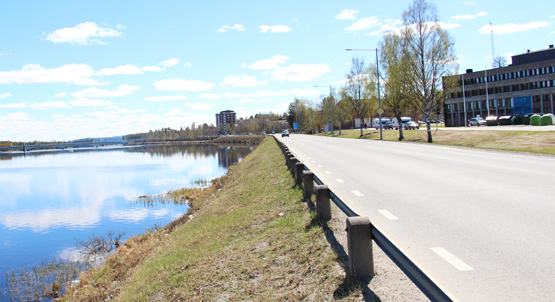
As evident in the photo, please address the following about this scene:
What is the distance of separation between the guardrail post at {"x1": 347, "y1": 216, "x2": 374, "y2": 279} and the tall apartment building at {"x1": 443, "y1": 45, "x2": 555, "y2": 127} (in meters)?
76.0

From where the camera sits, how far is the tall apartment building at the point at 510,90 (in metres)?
72.2

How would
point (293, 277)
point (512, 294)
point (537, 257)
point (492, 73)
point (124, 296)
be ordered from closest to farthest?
1. point (512, 294)
2. point (537, 257)
3. point (293, 277)
4. point (124, 296)
5. point (492, 73)

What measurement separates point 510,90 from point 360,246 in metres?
87.3

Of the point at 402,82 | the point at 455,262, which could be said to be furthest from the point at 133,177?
the point at 455,262

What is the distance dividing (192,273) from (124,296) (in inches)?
56.1

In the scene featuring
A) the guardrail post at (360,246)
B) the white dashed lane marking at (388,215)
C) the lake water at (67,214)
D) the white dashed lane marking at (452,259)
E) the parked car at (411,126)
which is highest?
the parked car at (411,126)

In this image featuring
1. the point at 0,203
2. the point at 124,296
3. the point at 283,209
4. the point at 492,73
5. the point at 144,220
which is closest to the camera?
the point at 124,296

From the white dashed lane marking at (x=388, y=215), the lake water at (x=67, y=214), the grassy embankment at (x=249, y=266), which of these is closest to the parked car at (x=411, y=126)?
the lake water at (x=67, y=214)

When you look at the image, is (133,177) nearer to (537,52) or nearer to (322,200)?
(322,200)

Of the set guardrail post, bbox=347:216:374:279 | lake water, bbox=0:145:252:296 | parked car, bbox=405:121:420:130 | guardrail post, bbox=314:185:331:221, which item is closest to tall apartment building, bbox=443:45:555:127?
parked car, bbox=405:121:420:130

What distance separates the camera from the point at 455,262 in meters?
4.41

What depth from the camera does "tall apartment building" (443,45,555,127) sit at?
7219 centimetres

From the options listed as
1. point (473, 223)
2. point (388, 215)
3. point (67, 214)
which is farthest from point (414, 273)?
point (67, 214)

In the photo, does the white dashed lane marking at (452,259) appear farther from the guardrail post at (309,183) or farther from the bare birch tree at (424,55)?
the bare birch tree at (424,55)
